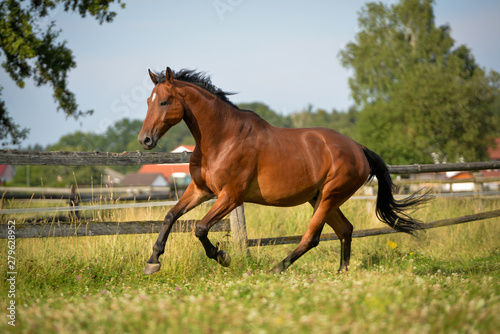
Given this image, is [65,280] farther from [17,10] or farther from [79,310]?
[17,10]

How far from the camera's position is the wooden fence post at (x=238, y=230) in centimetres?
629

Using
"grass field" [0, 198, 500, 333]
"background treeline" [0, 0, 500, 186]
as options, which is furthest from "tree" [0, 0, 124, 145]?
"background treeline" [0, 0, 500, 186]

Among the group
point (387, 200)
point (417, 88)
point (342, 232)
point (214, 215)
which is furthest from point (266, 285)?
point (417, 88)

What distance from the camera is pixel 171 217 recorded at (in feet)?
17.1

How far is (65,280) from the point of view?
5.23 metres

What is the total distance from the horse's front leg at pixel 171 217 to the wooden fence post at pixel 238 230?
1.08 metres

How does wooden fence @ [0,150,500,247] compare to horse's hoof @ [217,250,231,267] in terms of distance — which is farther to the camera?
horse's hoof @ [217,250,231,267]

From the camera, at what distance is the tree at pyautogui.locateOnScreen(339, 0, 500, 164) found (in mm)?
33219

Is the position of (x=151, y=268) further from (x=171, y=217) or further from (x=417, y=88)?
(x=417, y=88)

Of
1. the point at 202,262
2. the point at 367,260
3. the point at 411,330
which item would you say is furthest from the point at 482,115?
the point at 411,330

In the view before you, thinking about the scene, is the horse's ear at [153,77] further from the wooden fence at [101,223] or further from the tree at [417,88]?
the tree at [417,88]

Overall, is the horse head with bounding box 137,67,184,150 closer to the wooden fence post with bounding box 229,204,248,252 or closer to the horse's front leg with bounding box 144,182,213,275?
the horse's front leg with bounding box 144,182,213,275

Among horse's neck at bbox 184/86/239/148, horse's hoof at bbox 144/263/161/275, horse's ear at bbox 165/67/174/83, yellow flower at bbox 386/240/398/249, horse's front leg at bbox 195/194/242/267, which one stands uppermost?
horse's ear at bbox 165/67/174/83

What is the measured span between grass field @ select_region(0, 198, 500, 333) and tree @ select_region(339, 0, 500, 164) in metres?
25.3
